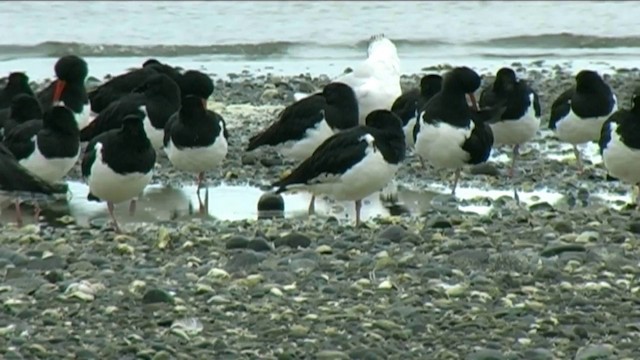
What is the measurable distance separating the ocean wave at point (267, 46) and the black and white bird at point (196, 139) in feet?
31.6

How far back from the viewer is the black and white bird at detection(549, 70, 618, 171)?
11.0 meters

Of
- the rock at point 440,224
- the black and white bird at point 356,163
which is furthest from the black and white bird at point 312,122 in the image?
the rock at point 440,224

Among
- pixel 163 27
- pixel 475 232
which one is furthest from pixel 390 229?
pixel 163 27

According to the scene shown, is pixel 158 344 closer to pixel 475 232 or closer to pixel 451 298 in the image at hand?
pixel 451 298

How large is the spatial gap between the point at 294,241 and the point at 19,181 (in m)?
1.88

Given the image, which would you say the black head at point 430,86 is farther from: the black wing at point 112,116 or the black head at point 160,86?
the black wing at point 112,116

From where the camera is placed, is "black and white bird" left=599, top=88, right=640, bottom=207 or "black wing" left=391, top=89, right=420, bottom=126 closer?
"black and white bird" left=599, top=88, right=640, bottom=207

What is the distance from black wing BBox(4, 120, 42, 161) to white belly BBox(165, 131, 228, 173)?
0.93 m

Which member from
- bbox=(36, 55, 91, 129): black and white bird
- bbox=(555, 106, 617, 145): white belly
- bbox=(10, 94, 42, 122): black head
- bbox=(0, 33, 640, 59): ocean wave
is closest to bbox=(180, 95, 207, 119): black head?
bbox=(10, 94, 42, 122): black head

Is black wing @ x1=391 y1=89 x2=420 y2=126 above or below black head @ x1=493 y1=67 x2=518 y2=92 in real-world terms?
below

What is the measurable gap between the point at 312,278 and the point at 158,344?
1342mm

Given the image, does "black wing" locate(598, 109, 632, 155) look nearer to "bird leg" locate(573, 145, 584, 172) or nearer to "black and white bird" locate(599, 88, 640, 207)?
"black and white bird" locate(599, 88, 640, 207)

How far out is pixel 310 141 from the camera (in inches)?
420

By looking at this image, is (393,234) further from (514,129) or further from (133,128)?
(514,129)
